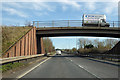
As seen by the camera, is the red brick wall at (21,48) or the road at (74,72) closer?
the road at (74,72)

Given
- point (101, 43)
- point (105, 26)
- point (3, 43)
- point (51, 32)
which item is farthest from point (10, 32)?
point (101, 43)

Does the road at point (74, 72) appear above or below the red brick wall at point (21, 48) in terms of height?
below

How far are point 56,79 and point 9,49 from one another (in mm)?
15465

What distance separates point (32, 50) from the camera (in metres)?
34.9

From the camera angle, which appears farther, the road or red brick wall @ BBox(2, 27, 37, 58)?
red brick wall @ BBox(2, 27, 37, 58)

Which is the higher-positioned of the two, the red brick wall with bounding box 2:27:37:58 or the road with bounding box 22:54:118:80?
the red brick wall with bounding box 2:27:37:58

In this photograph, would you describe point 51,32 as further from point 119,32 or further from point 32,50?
point 119,32

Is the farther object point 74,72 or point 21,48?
point 21,48

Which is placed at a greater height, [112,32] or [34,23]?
[34,23]

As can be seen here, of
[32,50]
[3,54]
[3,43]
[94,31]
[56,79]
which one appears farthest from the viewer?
[94,31]

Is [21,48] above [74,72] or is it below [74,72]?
above

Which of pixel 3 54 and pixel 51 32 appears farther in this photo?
pixel 51 32

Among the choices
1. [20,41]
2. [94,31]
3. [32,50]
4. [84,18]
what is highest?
[84,18]

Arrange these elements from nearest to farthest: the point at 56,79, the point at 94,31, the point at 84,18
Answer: the point at 56,79
the point at 94,31
the point at 84,18
